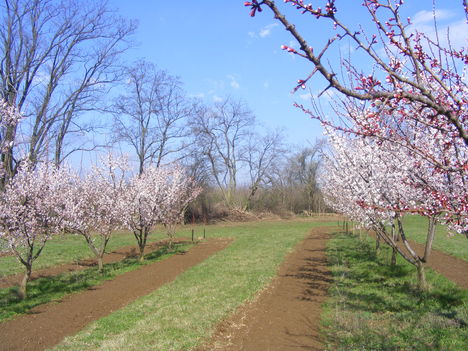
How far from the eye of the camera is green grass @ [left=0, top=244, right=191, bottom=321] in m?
9.28

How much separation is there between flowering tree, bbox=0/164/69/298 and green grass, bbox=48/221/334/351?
10.8ft

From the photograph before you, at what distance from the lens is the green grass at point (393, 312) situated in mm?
5934

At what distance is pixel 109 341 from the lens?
6781mm

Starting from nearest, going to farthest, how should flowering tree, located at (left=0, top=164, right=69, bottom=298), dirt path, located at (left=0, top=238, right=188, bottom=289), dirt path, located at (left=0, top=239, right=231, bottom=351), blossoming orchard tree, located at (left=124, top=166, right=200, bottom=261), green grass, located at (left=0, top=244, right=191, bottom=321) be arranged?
dirt path, located at (left=0, top=239, right=231, bottom=351) → green grass, located at (left=0, top=244, right=191, bottom=321) → flowering tree, located at (left=0, top=164, right=69, bottom=298) → dirt path, located at (left=0, top=238, right=188, bottom=289) → blossoming orchard tree, located at (left=124, top=166, right=200, bottom=261)

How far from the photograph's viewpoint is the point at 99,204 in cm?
1523

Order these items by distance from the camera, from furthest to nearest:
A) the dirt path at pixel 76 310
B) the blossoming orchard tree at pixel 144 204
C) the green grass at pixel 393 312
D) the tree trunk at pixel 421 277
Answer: the blossoming orchard tree at pixel 144 204, the tree trunk at pixel 421 277, the dirt path at pixel 76 310, the green grass at pixel 393 312

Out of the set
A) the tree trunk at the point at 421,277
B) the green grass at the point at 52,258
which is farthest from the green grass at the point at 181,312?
the green grass at the point at 52,258

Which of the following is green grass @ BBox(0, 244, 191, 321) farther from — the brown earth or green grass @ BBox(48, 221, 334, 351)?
green grass @ BBox(48, 221, 334, 351)

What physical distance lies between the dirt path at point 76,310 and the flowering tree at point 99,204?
1943 millimetres

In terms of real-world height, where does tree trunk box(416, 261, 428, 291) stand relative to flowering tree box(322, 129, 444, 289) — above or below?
below

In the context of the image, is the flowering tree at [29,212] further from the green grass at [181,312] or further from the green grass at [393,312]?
the green grass at [393,312]

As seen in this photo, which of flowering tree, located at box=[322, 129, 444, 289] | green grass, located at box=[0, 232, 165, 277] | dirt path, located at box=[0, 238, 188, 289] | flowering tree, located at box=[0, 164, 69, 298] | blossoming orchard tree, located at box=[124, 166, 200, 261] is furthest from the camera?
blossoming orchard tree, located at box=[124, 166, 200, 261]

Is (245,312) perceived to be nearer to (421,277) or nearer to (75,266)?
(421,277)

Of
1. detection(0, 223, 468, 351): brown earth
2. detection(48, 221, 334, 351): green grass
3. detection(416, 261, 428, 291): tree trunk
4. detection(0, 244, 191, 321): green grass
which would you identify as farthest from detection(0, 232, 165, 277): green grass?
detection(416, 261, 428, 291): tree trunk
